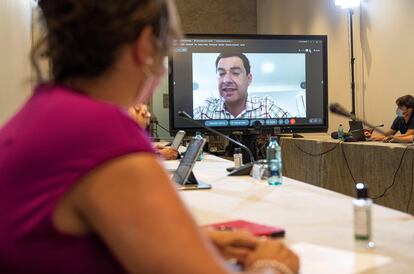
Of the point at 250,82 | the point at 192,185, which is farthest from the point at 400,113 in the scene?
the point at 192,185

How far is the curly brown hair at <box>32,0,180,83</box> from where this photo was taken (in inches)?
24.8

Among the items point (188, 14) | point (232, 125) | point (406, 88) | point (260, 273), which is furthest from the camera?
point (188, 14)

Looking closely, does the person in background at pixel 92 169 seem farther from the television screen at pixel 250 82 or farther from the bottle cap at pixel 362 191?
the television screen at pixel 250 82

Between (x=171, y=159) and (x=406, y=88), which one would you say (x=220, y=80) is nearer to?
(x=171, y=159)

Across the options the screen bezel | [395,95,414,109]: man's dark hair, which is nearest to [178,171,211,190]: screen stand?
the screen bezel

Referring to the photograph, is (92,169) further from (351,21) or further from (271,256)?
(351,21)

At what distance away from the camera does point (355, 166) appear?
4.61 metres

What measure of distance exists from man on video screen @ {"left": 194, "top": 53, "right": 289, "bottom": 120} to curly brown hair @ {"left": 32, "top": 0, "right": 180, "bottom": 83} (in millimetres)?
3140

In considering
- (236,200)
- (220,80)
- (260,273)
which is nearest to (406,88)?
(220,80)

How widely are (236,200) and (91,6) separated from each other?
4.07ft

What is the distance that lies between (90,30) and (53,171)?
0.60ft

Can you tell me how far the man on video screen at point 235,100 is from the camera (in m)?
3.82

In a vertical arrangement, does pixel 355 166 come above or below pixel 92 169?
below

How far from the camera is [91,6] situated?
0.63 meters
